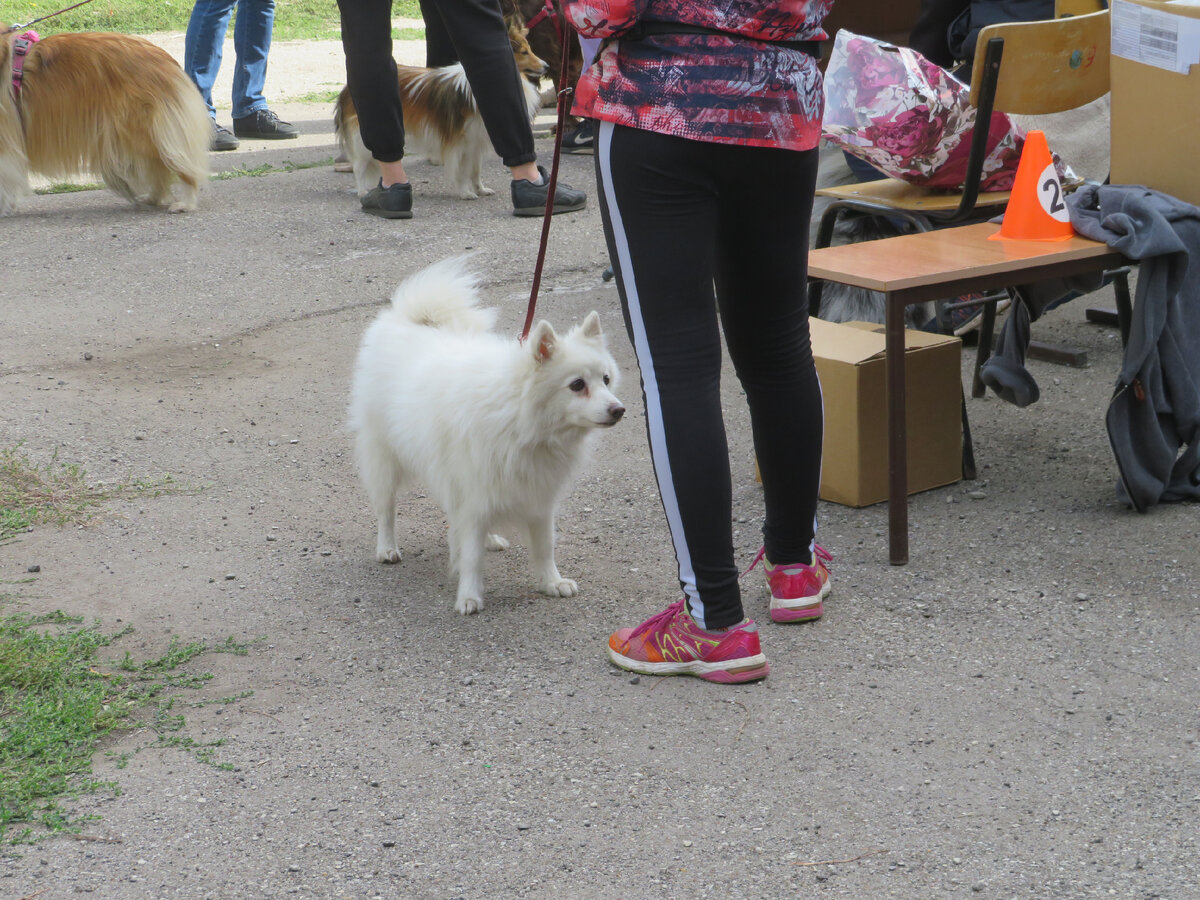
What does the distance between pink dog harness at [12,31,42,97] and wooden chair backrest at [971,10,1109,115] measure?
17.1 feet

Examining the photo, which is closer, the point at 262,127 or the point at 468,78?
the point at 468,78

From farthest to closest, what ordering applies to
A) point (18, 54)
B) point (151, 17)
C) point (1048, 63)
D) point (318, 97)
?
point (151, 17)
point (318, 97)
point (18, 54)
point (1048, 63)

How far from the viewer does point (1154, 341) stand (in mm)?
3334

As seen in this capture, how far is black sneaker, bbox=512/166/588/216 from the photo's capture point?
6.87m

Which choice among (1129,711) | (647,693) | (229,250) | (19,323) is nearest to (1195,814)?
(1129,711)

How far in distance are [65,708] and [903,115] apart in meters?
3.07

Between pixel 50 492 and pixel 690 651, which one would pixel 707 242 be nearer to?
pixel 690 651

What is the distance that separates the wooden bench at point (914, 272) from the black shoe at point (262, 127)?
686cm

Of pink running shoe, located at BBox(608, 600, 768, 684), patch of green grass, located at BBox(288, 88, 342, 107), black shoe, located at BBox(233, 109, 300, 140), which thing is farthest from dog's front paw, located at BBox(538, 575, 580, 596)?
patch of green grass, located at BBox(288, 88, 342, 107)

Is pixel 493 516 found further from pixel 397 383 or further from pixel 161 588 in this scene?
pixel 161 588

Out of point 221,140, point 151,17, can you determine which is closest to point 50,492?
point 221,140

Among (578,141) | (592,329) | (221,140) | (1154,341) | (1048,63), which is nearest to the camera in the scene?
(592,329)

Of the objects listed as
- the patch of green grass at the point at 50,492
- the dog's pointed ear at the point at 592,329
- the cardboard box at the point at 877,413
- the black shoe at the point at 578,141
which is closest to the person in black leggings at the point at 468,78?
the black shoe at the point at 578,141

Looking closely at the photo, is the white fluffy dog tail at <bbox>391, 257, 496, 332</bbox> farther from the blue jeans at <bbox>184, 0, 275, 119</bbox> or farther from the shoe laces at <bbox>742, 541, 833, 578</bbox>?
the blue jeans at <bbox>184, 0, 275, 119</bbox>
